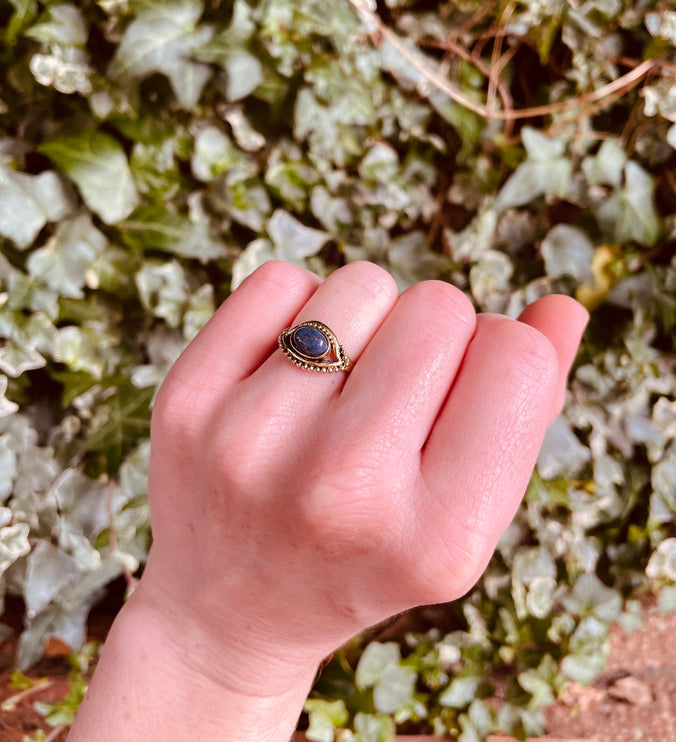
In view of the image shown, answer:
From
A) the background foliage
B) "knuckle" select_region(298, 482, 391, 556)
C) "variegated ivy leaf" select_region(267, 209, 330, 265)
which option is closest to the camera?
"knuckle" select_region(298, 482, 391, 556)

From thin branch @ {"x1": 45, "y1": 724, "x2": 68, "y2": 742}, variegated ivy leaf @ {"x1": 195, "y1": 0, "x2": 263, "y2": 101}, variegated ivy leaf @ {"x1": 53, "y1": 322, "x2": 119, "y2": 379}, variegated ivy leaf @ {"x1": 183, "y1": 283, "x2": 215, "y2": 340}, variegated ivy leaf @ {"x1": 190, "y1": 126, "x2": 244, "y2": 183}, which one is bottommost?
thin branch @ {"x1": 45, "y1": 724, "x2": 68, "y2": 742}

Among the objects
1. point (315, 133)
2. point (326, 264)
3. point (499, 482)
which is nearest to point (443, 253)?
point (326, 264)

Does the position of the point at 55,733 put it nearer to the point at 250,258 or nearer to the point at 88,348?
the point at 88,348

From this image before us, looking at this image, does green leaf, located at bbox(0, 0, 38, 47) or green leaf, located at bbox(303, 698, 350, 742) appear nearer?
green leaf, located at bbox(0, 0, 38, 47)

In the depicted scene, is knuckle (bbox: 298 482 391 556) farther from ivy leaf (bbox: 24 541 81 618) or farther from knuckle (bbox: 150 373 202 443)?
ivy leaf (bbox: 24 541 81 618)

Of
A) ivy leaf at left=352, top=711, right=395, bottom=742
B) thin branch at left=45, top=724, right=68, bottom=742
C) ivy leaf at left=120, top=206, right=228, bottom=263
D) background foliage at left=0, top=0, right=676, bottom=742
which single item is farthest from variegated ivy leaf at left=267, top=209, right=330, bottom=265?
thin branch at left=45, top=724, right=68, bottom=742

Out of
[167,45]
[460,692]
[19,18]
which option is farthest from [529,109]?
[460,692]

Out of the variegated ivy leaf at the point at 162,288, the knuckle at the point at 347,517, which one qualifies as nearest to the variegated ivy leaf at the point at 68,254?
the variegated ivy leaf at the point at 162,288
